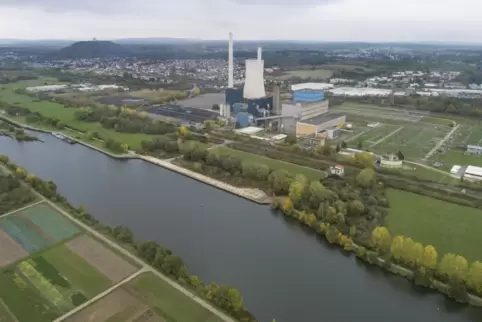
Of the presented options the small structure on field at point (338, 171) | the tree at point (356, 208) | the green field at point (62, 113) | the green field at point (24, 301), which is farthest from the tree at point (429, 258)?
the green field at point (62, 113)

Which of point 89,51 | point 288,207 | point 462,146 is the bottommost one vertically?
point 288,207

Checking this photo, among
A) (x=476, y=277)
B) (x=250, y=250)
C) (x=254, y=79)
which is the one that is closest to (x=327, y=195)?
(x=250, y=250)

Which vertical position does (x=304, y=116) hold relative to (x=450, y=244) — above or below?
above

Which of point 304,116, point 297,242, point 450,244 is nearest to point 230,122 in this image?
point 304,116

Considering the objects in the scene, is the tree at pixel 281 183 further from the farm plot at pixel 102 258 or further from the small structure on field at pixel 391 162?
the farm plot at pixel 102 258

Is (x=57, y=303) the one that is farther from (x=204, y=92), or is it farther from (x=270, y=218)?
(x=204, y=92)

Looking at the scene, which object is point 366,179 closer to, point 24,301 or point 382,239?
point 382,239

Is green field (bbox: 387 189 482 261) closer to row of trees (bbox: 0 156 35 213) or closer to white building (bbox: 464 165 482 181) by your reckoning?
white building (bbox: 464 165 482 181)
